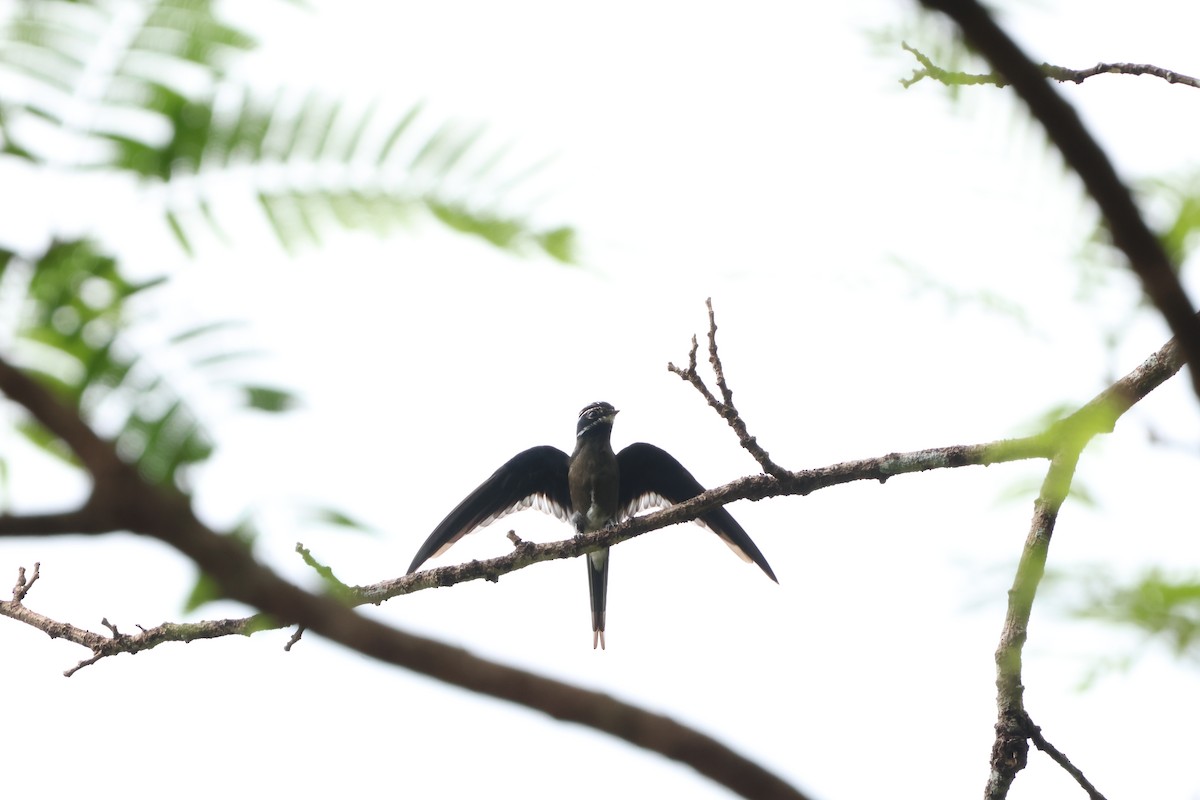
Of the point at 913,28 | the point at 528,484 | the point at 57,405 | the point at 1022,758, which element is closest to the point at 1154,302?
the point at 913,28

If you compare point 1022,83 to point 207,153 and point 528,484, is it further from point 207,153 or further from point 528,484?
point 528,484

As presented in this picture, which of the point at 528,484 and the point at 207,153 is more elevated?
the point at 528,484

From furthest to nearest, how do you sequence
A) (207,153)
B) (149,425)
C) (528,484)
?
(528,484) → (207,153) → (149,425)

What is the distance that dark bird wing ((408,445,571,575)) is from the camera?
8.05 meters

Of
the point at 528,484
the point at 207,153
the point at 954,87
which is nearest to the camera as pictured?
the point at 207,153

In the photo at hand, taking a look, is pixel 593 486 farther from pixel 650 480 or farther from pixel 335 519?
pixel 335 519

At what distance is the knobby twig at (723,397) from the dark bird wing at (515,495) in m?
3.82

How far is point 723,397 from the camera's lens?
443 centimetres

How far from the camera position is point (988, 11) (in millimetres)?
845

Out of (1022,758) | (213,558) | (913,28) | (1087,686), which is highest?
(1022,758)

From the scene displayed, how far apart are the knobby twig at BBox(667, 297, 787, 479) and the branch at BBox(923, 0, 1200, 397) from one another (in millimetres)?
3477

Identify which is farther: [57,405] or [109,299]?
[109,299]

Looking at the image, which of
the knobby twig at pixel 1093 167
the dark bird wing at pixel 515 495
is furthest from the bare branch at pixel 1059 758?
the dark bird wing at pixel 515 495

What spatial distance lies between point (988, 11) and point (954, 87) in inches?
19.5
